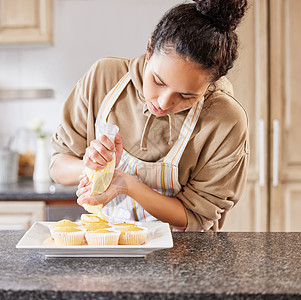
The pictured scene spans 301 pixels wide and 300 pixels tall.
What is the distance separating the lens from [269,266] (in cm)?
104

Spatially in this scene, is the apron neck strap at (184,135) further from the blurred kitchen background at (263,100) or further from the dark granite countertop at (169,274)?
the blurred kitchen background at (263,100)

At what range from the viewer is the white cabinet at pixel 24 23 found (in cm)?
290

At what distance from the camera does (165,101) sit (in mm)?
1205

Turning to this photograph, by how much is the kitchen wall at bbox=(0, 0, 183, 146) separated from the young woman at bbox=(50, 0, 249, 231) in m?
1.68

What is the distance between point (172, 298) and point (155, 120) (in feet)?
2.27

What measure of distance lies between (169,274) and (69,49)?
2486 mm

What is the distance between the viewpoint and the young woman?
53.3 inches

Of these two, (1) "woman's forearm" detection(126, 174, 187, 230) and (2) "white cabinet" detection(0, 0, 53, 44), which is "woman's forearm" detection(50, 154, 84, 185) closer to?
(1) "woman's forearm" detection(126, 174, 187, 230)

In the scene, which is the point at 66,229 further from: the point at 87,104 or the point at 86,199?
the point at 87,104

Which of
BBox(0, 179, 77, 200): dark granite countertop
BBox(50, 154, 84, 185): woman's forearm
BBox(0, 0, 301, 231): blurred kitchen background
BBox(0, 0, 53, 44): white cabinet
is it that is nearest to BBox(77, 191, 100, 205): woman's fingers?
BBox(50, 154, 84, 185): woman's forearm

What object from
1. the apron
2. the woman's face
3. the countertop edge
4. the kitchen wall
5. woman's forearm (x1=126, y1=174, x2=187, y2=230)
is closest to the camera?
the countertop edge

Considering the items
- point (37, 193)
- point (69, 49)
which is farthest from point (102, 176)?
point (69, 49)

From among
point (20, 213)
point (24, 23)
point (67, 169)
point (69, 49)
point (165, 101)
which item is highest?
point (24, 23)

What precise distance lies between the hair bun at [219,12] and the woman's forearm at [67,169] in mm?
541
